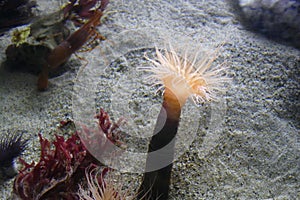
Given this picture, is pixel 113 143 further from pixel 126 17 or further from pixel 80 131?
pixel 126 17

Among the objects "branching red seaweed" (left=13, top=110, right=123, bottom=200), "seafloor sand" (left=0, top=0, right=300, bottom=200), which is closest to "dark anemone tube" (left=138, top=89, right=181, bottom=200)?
"seafloor sand" (left=0, top=0, right=300, bottom=200)

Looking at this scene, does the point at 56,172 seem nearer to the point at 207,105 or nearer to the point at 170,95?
the point at 170,95

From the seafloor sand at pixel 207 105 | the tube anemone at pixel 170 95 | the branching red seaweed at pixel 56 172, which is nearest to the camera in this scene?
the tube anemone at pixel 170 95

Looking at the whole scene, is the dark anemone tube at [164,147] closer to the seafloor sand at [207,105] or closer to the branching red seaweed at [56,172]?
the seafloor sand at [207,105]

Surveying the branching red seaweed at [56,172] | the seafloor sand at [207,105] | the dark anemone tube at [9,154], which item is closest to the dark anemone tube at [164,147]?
the seafloor sand at [207,105]

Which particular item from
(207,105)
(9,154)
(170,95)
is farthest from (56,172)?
(207,105)

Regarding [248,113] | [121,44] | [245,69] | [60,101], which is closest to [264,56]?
[245,69]

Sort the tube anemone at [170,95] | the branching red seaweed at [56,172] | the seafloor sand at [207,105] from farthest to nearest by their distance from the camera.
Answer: the seafloor sand at [207,105], the branching red seaweed at [56,172], the tube anemone at [170,95]
